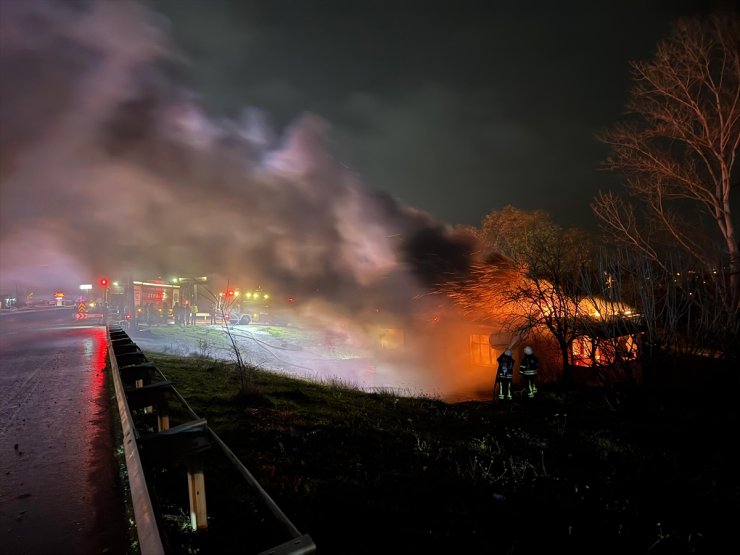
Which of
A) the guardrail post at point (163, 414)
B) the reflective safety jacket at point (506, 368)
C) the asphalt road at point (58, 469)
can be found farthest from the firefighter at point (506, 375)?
the asphalt road at point (58, 469)

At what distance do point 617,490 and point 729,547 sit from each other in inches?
47.6

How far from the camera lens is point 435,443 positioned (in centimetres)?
687

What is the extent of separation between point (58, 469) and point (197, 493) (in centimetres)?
276

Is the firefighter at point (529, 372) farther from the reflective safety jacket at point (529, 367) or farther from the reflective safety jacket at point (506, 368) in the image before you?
the reflective safety jacket at point (506, 368)

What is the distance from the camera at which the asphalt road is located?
3.49m

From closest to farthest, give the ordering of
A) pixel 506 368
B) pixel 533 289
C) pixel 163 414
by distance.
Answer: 1. pixel 163 414
2. pixel 506 368
3. pixel 533 289

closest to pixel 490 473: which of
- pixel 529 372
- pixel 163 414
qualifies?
pixel 163 414

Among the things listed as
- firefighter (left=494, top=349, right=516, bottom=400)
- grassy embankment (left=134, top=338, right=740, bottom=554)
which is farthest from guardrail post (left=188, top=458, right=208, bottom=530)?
A: firefighter (left=494, top=349, right=516, bottom=400)

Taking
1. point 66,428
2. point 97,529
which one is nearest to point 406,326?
point 66,428

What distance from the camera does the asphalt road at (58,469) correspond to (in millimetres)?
3488

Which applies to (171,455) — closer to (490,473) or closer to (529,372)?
(490,473)

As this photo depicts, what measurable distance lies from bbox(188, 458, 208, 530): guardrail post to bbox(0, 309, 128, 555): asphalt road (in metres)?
0.55

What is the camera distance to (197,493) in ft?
11.2

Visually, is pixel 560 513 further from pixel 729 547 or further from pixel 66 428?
pixel 66 428
